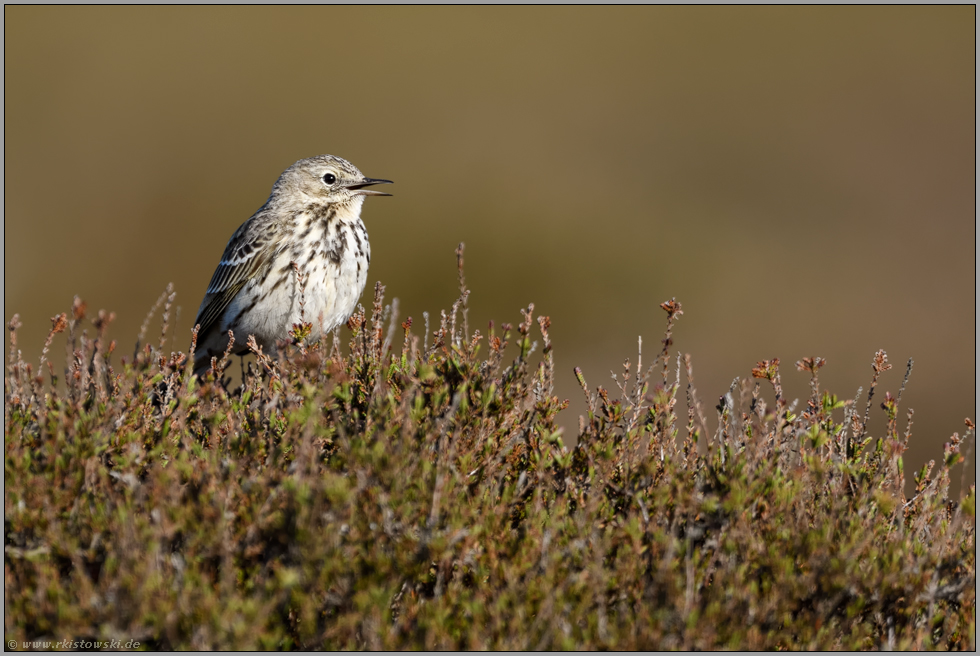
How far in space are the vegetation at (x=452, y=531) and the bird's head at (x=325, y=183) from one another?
3.04m

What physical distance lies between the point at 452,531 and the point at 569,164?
2530 centimetres

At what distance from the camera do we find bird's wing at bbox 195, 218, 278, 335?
20.5 feet

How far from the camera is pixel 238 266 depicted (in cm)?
642

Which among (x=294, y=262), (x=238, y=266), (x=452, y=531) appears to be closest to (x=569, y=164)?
(x=238, y=266)

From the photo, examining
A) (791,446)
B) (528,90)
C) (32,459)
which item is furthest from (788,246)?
(32,459)

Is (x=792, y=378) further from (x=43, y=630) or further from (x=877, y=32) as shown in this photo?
(x=877, y=32)

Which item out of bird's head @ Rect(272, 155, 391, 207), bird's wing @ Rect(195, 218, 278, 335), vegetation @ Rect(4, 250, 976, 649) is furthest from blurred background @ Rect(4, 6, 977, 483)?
vegetation @ Rect(4, 250, 976, 649)

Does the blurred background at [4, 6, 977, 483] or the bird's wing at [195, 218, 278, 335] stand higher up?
the blurred background at [4, 6, 977, 483]

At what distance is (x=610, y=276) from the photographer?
70.0 ft

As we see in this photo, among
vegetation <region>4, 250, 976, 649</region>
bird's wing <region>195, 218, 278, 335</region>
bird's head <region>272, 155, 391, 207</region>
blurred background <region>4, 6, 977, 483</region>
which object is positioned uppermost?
blurred background <region>4, 6, 977, 483</region>

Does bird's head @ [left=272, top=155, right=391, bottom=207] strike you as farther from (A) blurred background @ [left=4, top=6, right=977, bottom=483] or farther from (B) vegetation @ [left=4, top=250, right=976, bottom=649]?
(A) blurred background @ [left=4, top=6, right=977, bottom=483]

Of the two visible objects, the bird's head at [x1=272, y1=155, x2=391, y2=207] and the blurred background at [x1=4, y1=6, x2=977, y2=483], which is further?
the blurred background at [x1=4, y1=6, x2=977, y2=483]

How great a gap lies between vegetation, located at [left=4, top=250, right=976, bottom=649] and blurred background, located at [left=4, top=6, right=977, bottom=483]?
967 cm

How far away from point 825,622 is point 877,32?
124 feet
